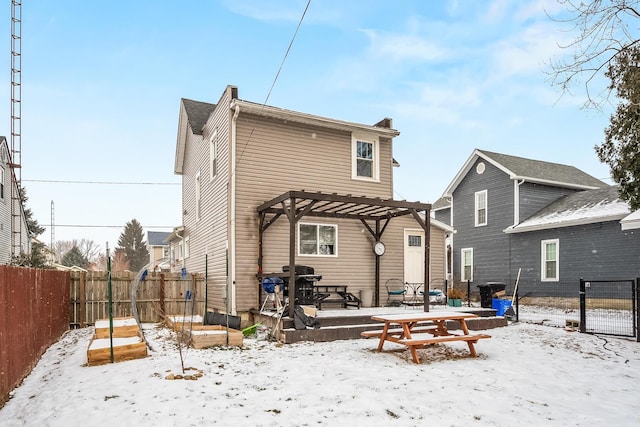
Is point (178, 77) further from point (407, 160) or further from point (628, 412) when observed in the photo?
point (628, 412)

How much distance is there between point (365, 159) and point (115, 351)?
8917mm

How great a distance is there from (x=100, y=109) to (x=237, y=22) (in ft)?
42.5

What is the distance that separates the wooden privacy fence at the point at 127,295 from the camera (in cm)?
1230

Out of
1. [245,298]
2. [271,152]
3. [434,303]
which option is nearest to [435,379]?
[245,298]

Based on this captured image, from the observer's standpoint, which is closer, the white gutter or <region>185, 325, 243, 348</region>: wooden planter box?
<region>185, 325, 243, 348</region>: wooden planter box

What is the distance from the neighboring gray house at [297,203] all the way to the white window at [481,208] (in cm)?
843

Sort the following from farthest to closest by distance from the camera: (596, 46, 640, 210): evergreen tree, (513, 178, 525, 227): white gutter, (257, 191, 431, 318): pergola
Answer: (513, 178, 525, 227): white gutter < (257, 191, 431, 318): pergola < (596, 46, 640, 210): evergreen tree

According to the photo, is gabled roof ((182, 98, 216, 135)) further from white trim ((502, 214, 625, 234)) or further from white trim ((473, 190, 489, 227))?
white trim ((502, 214, 625, 234))

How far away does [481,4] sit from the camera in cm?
1027

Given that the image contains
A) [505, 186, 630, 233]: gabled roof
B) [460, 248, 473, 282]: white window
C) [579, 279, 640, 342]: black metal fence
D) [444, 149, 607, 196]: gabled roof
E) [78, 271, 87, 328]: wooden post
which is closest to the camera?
[579, 279, 640, 342]: black metal fence

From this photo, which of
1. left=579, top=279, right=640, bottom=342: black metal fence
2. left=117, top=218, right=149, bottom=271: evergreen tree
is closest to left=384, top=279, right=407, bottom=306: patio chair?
left=579, top=279, right=640, bottom=342: black metal fence

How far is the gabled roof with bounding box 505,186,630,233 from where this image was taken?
16703 mm

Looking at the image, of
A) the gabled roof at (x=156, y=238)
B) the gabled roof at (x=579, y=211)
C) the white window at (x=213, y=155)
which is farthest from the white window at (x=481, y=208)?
the gabled roof at (x=156, y=238)

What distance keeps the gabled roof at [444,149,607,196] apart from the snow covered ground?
13.3 meters
